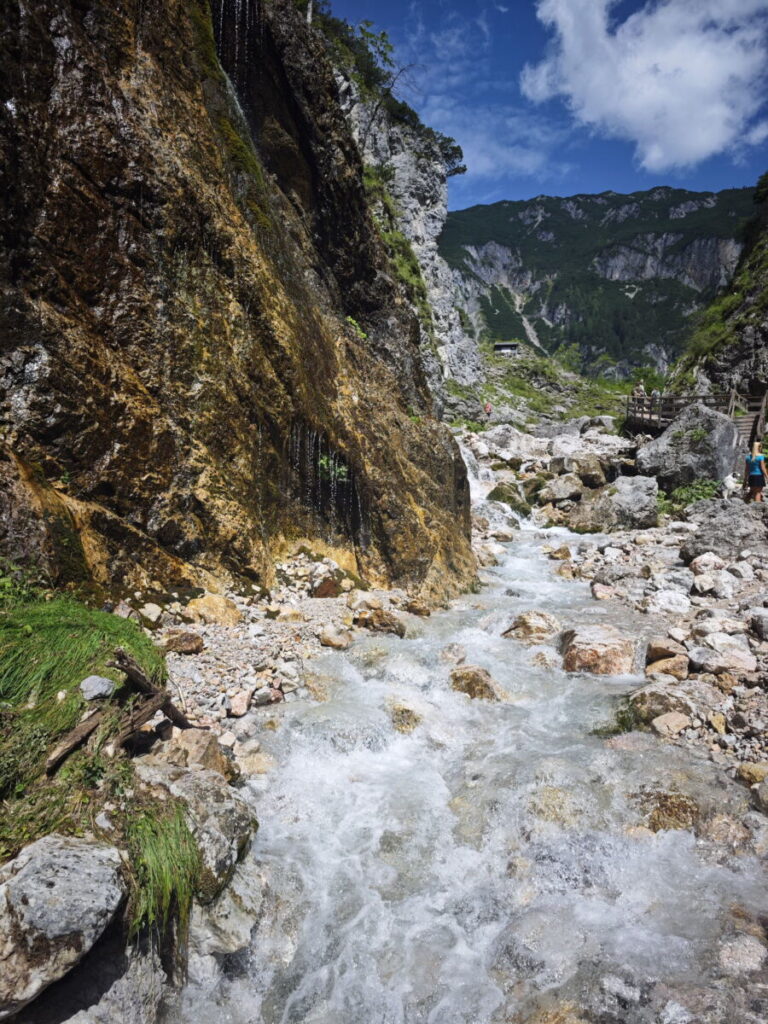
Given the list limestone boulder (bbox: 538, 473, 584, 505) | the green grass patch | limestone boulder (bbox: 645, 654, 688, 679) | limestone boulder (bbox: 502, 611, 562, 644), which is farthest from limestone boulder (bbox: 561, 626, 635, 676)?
limestone boulder (bbox: 538, 473, 584, 505)

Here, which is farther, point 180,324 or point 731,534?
point 731,534

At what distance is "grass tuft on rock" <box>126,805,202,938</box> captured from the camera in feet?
9.81

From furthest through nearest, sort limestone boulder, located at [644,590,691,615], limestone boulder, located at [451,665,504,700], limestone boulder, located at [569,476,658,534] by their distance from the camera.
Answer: limestone boulder, located at [569,476,658,534] → limestone boulder, located at [644,590,691,615] → limestone boulder, located at [451,665,504,700]

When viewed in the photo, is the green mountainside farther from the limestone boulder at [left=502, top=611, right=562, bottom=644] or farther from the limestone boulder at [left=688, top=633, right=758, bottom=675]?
the limestone boulder at [left=688, top=633, right=758, bottom=675]

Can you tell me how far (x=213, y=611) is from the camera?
6984mm

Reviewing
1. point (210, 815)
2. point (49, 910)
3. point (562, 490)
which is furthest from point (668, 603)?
point (562, 490)

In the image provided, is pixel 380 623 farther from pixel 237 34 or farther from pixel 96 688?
pixel 237 34

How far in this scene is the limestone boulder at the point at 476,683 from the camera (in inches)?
283

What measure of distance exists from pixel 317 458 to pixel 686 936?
28.2ft

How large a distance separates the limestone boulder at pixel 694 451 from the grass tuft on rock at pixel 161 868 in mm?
24195

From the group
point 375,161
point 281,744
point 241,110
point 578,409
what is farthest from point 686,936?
point 578,409

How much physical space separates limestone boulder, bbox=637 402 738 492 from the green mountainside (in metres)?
110

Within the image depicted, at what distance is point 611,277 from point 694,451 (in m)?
178

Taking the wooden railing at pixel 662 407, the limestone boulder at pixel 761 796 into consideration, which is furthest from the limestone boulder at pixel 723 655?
the wooden railing at pixel 662 407
